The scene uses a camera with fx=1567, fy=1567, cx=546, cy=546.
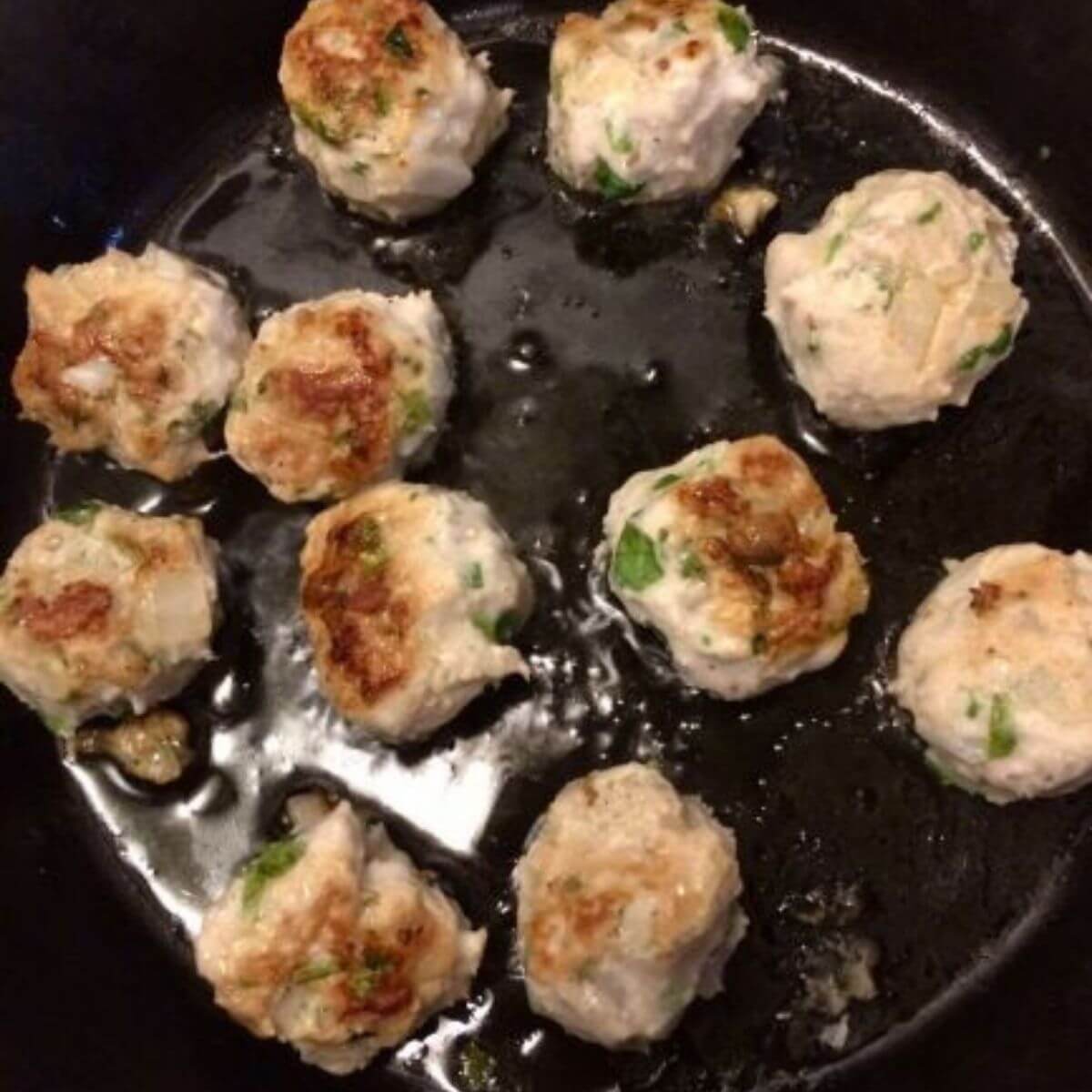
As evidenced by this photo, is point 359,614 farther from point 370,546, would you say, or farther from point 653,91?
point 653,91

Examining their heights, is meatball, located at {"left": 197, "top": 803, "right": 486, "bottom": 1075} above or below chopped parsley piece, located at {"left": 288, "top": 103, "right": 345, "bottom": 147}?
below

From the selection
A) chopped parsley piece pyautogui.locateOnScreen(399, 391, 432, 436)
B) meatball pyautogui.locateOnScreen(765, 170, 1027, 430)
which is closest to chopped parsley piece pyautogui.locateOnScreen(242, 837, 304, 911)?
chopped parsley piece pyautogui.locateOnScreen(399, 391, 432, 436)

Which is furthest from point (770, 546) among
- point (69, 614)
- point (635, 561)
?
point (69, 614)

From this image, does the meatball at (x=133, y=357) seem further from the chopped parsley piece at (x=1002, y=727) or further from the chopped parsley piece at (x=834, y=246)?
the chopped parsley piece at (x=1002, y=727)

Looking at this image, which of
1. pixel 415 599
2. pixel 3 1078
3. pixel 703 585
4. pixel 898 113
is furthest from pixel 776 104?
pixel 3 1078

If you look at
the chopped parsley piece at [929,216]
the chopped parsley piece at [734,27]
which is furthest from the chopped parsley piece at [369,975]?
the chopped parsley piece at [734,27]

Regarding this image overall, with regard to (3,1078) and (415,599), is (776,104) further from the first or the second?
(3,1078)

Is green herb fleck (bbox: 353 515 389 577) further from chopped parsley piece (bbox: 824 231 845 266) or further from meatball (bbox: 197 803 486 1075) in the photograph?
chopped parsley piece (bbox: 824 231 845 266)
